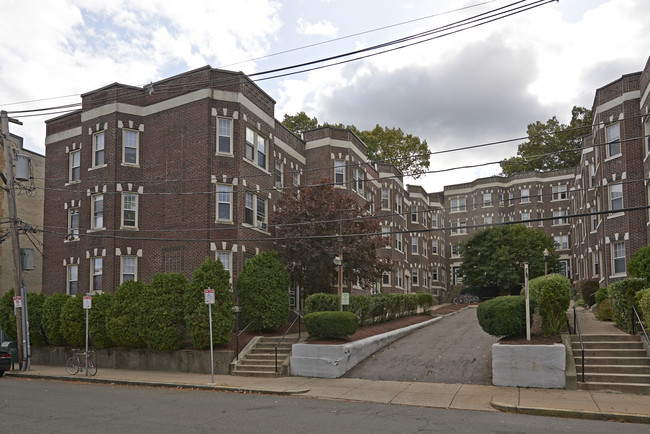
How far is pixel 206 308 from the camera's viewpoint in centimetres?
2025

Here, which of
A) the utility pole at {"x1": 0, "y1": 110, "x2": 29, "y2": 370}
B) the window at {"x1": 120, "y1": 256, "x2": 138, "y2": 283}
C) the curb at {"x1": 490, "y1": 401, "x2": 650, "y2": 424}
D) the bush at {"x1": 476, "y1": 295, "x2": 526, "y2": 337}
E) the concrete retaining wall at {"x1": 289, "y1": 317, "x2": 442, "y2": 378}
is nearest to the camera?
the curb at {"x1": 490, "y1": 401, "x2": 650, "y2": 424}

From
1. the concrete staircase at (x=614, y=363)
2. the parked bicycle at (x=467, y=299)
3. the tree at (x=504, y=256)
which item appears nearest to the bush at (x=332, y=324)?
the concrete staircase at (x=614, y=363)

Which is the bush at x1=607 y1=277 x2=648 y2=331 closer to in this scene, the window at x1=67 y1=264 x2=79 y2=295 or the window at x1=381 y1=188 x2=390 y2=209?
the window at x1=67 y1=264 x2=79 y2=295

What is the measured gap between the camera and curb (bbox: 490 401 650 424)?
454 inches

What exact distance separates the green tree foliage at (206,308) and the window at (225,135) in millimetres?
6866

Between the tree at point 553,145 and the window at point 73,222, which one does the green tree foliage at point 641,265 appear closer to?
the window at point 73,222

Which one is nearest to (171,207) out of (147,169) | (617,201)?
(147,169)

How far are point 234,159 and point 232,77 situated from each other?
373cm

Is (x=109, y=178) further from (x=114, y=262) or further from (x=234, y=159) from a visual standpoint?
(x=234, y=159)

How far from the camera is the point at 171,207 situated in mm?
25969

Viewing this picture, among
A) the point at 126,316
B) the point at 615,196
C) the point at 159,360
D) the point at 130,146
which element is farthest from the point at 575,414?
the point at 130,146

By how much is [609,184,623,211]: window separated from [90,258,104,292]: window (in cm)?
2594

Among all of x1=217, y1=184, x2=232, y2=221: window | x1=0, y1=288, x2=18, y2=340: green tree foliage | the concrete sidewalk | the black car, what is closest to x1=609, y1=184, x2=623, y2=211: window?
the concrete sidewalk

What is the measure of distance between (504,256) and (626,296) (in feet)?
116
